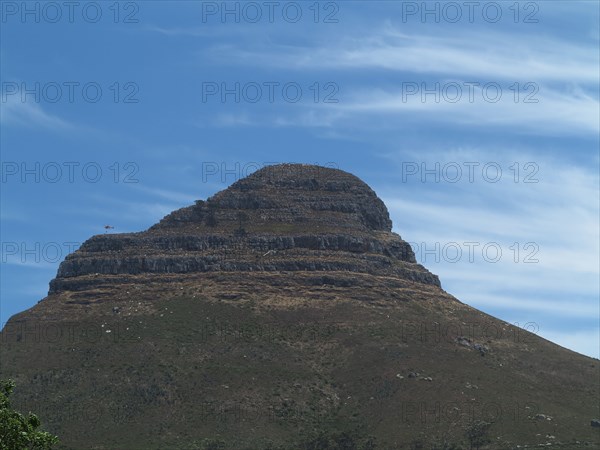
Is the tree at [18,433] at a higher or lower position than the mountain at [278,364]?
lower

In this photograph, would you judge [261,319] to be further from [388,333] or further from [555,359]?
[555,359]

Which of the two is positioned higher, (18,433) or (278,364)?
(278,364)

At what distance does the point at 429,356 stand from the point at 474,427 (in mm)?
23669

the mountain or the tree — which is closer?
the tree

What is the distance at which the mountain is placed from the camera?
150m

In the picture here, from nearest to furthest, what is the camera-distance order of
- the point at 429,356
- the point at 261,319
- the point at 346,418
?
the point at 346,418
the point at 429,356
the point at 261,319

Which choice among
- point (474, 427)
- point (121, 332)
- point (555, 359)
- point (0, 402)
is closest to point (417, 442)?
point (474, 427)

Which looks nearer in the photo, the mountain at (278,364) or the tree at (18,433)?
the tree at (18,433)

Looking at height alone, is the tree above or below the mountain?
below

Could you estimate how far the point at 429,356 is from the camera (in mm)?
170625

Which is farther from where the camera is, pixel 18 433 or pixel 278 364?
pixel 278 364

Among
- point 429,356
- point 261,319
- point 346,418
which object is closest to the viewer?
point 346,418

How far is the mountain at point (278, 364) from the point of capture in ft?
492

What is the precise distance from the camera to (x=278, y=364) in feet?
560
